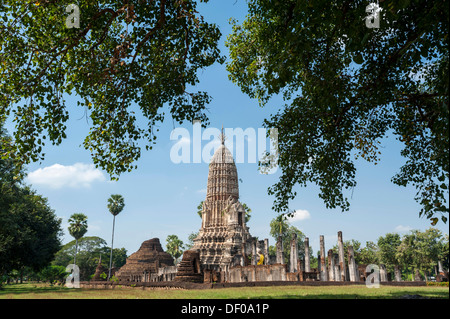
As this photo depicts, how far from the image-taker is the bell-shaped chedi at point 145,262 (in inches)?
2290

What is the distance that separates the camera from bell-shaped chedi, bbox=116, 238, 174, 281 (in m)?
58.2

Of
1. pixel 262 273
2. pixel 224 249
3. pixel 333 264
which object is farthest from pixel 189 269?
pixel 224 249

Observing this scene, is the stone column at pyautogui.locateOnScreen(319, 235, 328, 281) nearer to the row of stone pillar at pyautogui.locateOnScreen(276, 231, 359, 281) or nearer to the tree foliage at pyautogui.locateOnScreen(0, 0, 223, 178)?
the row of stone pillar at pyautogui.locateOnScreen(276, 231, 359, 281)

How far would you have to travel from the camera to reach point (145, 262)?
203 feet

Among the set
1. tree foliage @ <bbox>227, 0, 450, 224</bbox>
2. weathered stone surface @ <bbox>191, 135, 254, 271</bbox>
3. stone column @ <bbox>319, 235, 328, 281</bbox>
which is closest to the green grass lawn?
tree foliage @ <bbox>227, 0, 450, 224</bbox>

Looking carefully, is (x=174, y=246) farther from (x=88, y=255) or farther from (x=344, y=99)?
(x=344, y=99)

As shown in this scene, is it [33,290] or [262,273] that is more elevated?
[262,273]

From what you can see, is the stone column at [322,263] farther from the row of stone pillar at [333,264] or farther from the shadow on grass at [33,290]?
the shadow on grass at [33,290]

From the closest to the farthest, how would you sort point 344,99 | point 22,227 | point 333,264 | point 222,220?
point 344,99 → point 22,227 → point 333,264 → point 222,220

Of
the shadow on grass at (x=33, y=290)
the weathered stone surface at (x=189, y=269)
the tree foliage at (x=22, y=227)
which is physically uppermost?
the tree foliage at (x=22, y=227)

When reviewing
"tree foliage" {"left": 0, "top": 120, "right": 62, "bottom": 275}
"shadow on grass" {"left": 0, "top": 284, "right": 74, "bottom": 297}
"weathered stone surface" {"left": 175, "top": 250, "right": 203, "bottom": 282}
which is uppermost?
"tree foliage" {"left": 0, "top": 120, "right": 62, "bottom": 275}

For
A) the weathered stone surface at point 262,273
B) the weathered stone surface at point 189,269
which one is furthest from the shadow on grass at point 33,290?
the weathered stone surface at point 262,273

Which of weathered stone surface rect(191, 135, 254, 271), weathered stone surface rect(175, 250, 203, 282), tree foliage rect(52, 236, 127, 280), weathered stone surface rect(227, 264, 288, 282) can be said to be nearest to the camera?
weathered stone surface rect(175, 250, 203, 282)
